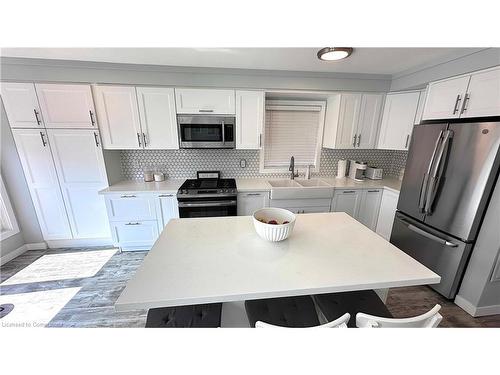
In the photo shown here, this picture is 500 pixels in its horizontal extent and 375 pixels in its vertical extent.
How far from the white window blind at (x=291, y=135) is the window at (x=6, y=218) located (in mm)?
3347

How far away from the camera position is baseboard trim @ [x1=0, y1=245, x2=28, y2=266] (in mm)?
2307

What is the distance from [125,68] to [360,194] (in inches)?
133

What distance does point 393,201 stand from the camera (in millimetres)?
2490

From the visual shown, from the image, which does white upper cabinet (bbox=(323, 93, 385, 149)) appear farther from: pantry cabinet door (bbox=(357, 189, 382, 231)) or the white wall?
the white wall

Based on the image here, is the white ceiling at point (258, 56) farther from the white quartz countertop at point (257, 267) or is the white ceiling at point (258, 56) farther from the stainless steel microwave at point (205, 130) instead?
the white quartz countertop at point (257, 267)

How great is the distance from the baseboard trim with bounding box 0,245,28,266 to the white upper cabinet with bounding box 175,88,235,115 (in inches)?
107

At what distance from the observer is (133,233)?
251 centimetres

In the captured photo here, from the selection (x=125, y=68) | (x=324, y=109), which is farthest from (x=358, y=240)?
(x=125, y=68)

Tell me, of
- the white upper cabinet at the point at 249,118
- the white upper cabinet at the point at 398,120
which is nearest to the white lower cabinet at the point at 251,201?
the white upper cabinet at the point at 249,118

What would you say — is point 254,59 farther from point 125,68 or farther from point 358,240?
point 358,240

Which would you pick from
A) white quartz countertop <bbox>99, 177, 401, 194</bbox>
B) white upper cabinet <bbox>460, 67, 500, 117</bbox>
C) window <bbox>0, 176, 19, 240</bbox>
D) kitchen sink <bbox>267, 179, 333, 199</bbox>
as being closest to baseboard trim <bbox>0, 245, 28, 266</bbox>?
window <bbox>0, 176, 19, 240</bbox>

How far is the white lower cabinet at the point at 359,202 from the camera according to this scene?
2.67 m

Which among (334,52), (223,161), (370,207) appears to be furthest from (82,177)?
(370,207)

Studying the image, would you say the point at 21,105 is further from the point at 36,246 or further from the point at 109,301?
the point at 109,301
